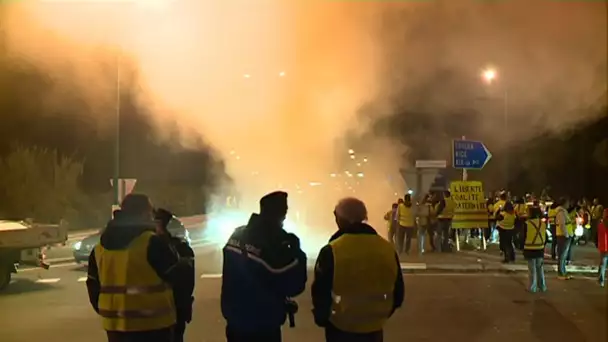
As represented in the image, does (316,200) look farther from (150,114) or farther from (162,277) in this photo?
(162,277)

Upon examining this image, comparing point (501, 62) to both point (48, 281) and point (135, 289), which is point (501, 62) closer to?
point (135, 289)

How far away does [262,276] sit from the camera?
342 cm

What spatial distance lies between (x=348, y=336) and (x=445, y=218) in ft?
36.0

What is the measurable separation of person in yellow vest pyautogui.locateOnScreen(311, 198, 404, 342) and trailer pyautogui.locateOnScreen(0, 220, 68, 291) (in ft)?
24.2

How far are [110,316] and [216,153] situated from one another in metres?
9.00

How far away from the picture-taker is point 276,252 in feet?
11.3

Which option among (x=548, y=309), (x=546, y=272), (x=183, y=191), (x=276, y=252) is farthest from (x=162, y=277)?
(x=183, y=191)

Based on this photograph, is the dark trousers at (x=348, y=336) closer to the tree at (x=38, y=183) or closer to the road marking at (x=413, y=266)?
the road marking at (x=413, y=266)

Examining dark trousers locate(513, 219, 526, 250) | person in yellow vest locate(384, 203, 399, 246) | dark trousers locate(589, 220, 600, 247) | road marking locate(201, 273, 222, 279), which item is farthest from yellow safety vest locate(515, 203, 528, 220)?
road marking locate(201, 273, 222, 279)

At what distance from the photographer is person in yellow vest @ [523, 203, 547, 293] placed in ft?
29.2

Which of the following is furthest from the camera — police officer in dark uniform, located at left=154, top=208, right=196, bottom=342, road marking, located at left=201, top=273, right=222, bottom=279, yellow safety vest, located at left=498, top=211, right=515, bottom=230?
yellow safety vest, located at left=498, top=211, right=515, bottom=230

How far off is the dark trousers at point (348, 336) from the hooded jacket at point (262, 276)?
256mm

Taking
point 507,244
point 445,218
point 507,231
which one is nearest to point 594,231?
point 445,218

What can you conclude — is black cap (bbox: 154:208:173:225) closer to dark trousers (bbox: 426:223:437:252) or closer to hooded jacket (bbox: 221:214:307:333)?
hooded jacket (bbox: 221:214:307:333)
